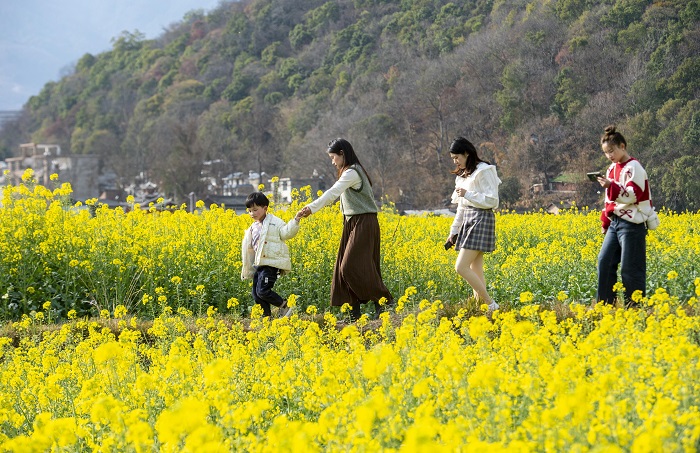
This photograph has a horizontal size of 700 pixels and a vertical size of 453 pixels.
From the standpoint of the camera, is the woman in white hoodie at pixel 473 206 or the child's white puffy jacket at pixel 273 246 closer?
the woman in white hoodie at pixel 473 206

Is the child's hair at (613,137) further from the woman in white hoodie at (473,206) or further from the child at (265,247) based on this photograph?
the child at (265,247)

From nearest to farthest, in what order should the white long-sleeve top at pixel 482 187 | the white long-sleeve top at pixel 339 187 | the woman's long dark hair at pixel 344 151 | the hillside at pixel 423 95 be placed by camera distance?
the white long-sleeve top at pixel 482 187, the white long-sleeve top at pixel 339 187, the woman's long dark hair at pixel 344 151, the hillside at pixel 423 95

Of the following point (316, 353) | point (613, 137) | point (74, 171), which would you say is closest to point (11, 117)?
point (74, 171)

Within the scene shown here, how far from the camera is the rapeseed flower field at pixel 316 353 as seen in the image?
9.31 ft

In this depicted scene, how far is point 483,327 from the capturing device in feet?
12.5

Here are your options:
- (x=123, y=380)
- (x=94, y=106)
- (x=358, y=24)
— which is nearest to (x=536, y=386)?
(x=123, y=380)

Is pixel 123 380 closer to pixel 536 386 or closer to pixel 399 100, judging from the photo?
pixel 536 386

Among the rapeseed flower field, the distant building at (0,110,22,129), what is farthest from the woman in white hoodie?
the distant building at (0,110,22,129)

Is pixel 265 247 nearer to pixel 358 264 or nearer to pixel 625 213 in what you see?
pixel 358 264

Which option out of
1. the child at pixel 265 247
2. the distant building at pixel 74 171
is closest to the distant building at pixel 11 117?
the distant building at pixel 74 171

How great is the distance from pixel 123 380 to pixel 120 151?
79798 mm

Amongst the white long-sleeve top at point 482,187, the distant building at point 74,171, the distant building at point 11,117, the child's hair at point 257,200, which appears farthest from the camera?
the distant building at point 11,117

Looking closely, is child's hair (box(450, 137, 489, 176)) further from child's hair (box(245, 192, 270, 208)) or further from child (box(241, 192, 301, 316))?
child's hair (box(245, 192, 270, 208))

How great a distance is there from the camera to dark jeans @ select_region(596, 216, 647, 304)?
612 cm
